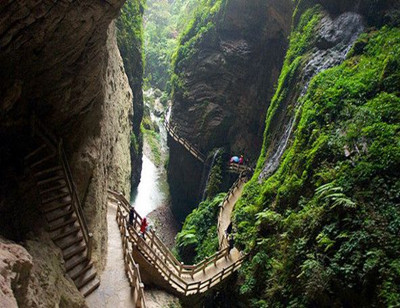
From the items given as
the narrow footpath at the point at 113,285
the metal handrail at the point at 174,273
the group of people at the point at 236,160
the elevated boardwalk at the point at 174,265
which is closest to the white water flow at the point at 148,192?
the group of people at the point at 236,160

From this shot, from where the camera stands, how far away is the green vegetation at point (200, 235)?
20377 millimetres

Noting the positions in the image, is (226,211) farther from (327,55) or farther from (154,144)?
(154,144)

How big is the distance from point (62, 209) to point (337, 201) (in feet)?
28.7

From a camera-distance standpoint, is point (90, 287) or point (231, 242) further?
point (231, 242)

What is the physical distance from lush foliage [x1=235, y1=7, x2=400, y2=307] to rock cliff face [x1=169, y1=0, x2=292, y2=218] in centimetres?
1240

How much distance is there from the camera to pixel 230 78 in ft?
101

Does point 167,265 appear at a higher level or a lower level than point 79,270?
higher

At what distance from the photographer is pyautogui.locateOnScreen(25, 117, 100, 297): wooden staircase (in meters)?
9.34

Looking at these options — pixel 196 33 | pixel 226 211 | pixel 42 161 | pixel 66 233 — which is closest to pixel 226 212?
pixel 226 211

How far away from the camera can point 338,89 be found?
14.9m

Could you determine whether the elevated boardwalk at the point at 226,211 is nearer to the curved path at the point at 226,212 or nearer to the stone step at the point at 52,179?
the curved path at the point at 226,212

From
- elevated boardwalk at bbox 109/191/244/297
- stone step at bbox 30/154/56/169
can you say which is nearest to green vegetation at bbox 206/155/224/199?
elevated boardwalk at bbox 109/191/244/297

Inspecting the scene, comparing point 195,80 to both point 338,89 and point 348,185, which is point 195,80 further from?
point 348,185

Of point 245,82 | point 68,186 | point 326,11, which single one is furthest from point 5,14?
point 245,82
